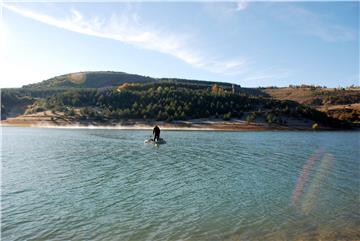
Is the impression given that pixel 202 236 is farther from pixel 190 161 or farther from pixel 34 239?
pixel 190 161

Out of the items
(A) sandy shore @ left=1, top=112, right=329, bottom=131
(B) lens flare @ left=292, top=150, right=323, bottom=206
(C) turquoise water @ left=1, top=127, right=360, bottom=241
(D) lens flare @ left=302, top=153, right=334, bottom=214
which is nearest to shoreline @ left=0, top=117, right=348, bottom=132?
(A) sandy shore @ left=1, top=112, right=329, bottom=131

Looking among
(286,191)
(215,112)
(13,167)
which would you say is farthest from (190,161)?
(215,112)

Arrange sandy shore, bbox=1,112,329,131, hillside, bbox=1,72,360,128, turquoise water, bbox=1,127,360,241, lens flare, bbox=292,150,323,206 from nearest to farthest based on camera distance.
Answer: turquoise water, bbox=1,127,360,241
lens flare, bbox=292,150,323,206
sandy shore, bbox=1,112,329,131
hillside, bbox=1,72,360,128

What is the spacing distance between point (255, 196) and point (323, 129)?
303 ft

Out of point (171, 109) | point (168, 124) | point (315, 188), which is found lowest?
point (315, 188)

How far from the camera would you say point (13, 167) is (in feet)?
88.3

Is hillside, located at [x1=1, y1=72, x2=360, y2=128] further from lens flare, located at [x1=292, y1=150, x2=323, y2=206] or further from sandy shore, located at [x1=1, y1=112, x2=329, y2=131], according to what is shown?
lens flare, located at [x1=292, y1=150, x2=323, y2=206]

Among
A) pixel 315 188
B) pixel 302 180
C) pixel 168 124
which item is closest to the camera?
pixel 315 188

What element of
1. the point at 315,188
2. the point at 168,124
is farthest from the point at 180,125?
the point at 315,188

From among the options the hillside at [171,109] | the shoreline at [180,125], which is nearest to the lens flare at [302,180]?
the shoreline at [180,125]

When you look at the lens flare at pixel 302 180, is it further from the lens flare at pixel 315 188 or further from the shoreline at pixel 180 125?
the shoreline at pixel 180 125

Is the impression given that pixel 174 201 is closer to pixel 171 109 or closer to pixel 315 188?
pixel 315 188

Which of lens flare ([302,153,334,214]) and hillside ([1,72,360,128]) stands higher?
hillside ([1,72,360,128])

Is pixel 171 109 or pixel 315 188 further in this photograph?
pixel 171 109
